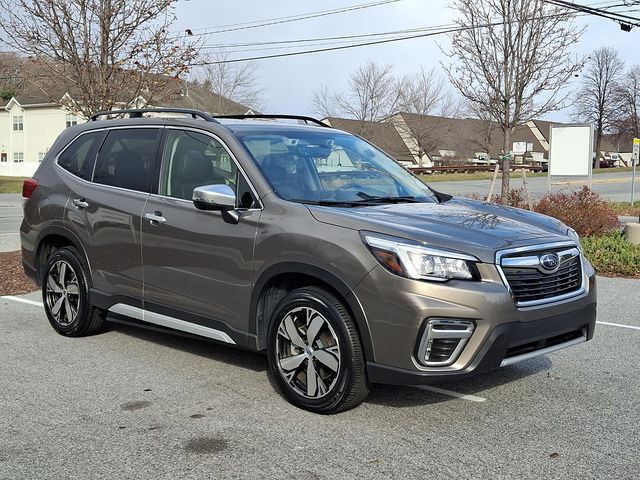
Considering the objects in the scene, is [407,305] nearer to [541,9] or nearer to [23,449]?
[23,449]

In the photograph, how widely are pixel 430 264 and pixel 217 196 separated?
5.04 ft

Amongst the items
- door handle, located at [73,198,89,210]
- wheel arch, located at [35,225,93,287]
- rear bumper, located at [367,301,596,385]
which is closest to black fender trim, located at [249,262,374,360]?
rear bumper, located at [367,301,596,385]

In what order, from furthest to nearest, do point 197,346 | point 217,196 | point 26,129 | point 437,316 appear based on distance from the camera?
point 26,129, point 197,346, point 217,196, point 437,316

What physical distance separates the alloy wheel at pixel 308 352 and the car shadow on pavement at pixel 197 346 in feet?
2.75

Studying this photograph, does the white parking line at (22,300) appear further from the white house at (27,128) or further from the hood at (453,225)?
the white house at (27,128)

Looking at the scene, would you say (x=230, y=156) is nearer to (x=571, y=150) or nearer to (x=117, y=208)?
(x=117, y=208)

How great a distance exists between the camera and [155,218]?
540cm

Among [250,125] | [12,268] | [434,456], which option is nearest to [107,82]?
[12,268]

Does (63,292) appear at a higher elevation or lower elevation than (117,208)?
lower

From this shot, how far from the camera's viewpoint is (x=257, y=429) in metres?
4.25

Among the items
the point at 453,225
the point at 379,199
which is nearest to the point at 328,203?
the point at 379,199

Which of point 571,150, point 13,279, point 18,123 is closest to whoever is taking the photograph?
point 13,279

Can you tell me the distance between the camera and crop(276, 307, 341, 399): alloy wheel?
4.39 meters

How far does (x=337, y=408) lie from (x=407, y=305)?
846 millimetres
